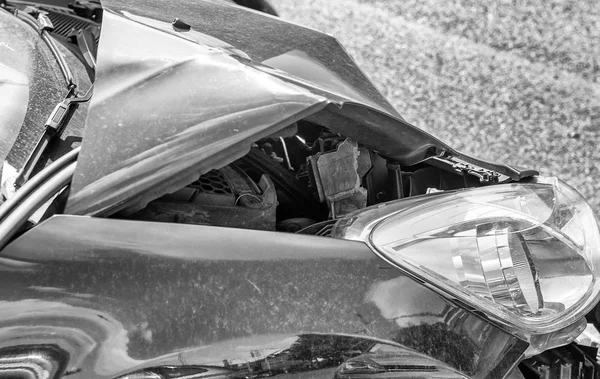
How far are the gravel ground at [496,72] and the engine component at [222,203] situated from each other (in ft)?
6.78

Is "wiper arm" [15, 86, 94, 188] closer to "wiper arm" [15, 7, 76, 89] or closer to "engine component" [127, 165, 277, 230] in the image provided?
"wiper arm" [15, 7, 76, 89]

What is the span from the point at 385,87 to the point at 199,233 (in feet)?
9.03

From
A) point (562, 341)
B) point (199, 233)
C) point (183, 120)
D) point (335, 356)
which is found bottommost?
point (562, 341)

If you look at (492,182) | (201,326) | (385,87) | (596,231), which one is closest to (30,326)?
(201,326)

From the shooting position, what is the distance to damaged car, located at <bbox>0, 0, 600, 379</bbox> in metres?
1.63

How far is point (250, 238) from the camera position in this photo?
171 centimetres

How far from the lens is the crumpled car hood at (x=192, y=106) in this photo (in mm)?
1720

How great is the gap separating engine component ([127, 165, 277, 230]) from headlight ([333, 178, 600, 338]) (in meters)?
0.23

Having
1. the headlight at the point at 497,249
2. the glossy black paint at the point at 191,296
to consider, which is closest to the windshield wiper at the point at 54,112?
the glossy black paint at the point at 191,296

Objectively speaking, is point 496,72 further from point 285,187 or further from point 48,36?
point 48,36

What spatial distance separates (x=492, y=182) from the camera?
2.26m

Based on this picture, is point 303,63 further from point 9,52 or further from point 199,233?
point 9,52

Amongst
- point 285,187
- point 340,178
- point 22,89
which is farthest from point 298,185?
point 22,89

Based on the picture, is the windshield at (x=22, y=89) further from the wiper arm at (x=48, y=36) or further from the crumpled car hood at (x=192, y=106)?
the crumpled car hood at (x=192, y=106)
